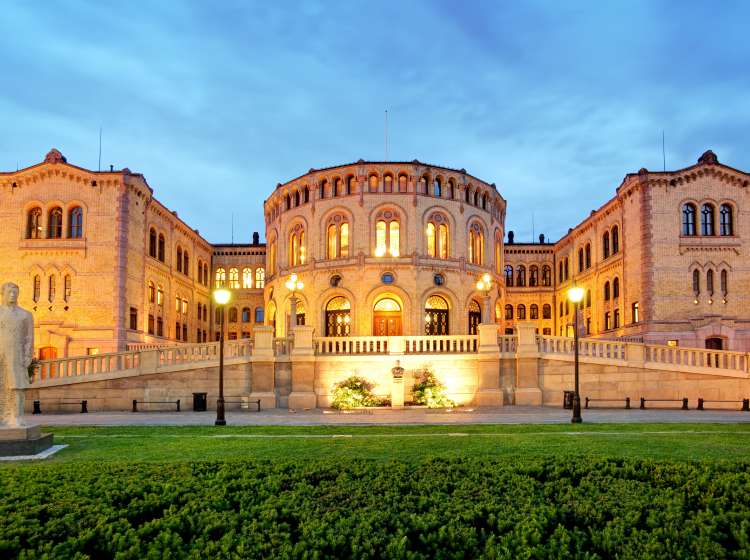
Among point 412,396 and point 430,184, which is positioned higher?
point 430,184

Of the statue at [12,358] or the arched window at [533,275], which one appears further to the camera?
the arched window at [533,275]

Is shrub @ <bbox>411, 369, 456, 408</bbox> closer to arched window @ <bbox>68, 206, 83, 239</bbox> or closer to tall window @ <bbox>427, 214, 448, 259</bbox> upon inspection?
tall window @ <bbox>427, 214, 448, 259</bbox>

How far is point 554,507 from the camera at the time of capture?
7926 millimetres

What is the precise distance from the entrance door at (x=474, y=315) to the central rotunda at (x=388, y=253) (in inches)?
3.0

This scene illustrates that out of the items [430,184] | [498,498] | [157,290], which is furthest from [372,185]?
[498,498]

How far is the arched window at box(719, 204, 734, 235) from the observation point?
4275 cm

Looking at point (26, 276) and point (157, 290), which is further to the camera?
point (157, 290)

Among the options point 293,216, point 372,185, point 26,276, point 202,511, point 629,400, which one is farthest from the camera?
point 293,216

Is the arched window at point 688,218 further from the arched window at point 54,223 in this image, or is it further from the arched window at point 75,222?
the arched window at point 54,223

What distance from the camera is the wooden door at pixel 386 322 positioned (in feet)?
143

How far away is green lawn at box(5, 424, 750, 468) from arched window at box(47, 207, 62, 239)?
28.6m

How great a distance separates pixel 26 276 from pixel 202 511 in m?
40.2

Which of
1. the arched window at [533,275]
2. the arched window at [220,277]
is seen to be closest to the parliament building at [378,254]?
the arched window at [220,277]

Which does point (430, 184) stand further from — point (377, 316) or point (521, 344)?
point (521, 344)
